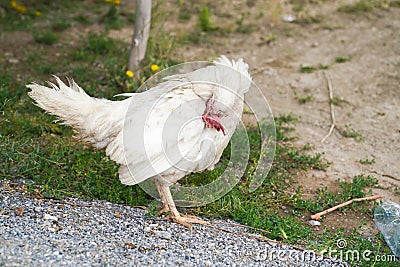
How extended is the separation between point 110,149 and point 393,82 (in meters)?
4.55

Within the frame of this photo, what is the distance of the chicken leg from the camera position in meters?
4.12

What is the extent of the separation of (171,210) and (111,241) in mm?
663

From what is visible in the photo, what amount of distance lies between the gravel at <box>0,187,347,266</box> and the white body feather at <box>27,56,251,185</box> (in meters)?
0.38

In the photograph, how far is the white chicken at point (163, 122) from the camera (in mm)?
3828

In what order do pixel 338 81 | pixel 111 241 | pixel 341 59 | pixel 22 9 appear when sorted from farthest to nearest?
pixel 22 9 < pixel 341 59 < pixel 338 81 < pixel 111 241

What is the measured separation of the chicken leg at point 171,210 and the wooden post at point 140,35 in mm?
2286

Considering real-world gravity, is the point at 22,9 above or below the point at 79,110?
above

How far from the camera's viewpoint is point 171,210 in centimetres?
417

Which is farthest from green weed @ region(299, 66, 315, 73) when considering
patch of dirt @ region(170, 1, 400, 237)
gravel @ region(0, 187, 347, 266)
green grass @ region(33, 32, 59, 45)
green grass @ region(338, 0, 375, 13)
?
gravel @ region(0, 187, 347, 266)

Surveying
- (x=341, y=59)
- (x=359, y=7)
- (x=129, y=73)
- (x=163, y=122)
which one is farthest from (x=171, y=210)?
(x=359, y=7)

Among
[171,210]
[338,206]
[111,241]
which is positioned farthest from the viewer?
[338,206]

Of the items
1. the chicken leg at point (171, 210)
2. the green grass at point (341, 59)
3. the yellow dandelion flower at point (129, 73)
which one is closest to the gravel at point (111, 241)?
the chicken leg at point (171, 210)

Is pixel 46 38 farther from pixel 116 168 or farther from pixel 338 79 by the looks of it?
pixel 338 79

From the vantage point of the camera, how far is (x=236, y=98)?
13.6 ft
